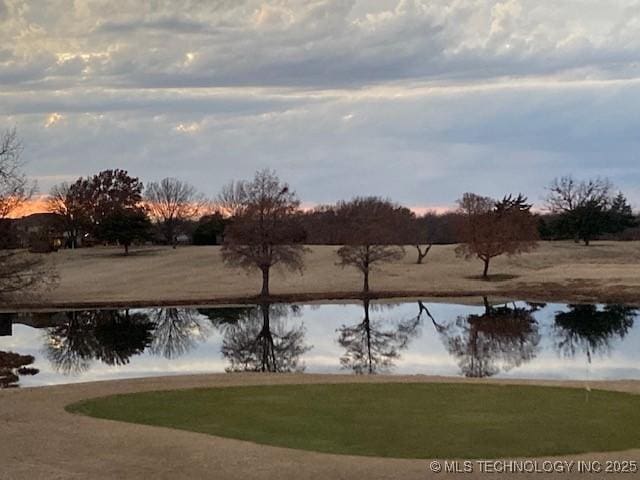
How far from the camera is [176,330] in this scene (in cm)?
5141

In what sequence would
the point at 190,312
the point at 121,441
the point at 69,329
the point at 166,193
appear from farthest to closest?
the point at 166,193, the point at 190,312, the point at 69,329, the point at 121,441

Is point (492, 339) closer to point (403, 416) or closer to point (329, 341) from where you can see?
point (329, 341)

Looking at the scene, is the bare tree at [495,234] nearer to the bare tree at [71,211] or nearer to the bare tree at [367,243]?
the bare tree at [367,243]

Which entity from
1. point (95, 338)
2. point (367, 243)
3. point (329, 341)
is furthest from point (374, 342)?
point (367, 243)

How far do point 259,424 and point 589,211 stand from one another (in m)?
84.7

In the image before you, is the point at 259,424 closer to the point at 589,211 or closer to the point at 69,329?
the point at 69,329

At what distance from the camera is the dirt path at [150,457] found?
1466cm

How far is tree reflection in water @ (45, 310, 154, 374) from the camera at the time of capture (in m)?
40.2

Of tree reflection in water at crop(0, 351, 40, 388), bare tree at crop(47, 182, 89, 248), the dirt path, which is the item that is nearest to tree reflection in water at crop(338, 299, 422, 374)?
tree reflection in water at crop(0, 351, 40, 388)

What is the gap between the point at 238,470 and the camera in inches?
589

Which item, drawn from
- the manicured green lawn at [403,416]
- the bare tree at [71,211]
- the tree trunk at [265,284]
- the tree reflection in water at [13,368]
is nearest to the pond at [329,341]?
the tree reflection in water at [13,368]

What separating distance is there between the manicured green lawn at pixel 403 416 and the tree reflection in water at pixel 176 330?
18.3 metres

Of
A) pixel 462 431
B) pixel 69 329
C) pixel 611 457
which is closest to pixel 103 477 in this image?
pixel 462 431

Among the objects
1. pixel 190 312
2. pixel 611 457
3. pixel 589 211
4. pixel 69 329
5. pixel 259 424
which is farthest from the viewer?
pixel 589 211
